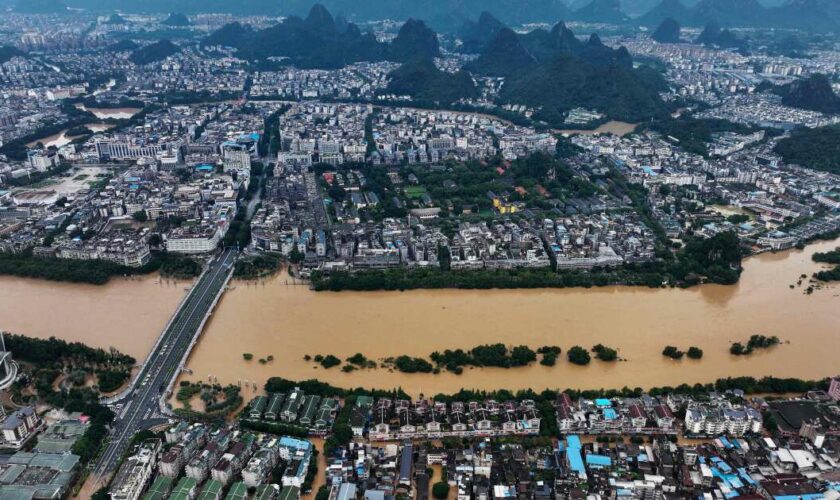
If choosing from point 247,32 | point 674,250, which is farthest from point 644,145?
point 247,32

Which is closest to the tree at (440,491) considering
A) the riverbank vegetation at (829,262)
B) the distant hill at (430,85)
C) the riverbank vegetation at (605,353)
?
the riverbank vegetation at (605,353)

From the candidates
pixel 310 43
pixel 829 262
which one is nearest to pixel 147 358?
pixel 829 262

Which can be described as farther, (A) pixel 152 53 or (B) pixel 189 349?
(A) pixel 152 53

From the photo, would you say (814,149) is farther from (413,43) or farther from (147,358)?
(413,43)

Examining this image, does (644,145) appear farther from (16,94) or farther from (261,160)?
(16,94)

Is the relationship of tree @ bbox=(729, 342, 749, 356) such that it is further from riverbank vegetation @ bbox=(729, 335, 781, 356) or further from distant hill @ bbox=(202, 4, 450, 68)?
distant hill @ bbox=(202, 4, 450, 68)

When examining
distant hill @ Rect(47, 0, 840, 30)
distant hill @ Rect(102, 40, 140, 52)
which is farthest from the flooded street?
distant hill @ Rect(47, 0, 840, 30)
